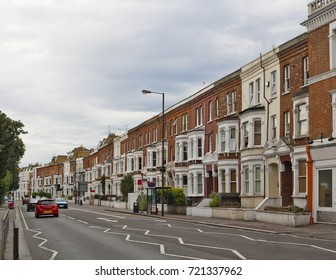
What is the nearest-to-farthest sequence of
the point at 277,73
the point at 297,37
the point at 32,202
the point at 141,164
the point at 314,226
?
the point at 314,226
the point at 297,37
the point at 277,73
the point at 32,202
the point at 141,164

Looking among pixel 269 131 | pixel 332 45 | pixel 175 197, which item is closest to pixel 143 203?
pixel 175 197

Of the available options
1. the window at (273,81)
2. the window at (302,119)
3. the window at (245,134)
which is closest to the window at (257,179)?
the window at (245,134)

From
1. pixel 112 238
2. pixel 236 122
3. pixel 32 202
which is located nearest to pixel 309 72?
pixel 236 122

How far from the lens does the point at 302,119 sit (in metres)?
31.7

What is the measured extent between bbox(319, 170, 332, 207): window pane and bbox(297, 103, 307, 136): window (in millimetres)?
3234

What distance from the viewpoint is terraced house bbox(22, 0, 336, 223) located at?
28906mm

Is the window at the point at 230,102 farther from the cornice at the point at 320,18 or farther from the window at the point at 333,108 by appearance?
the window at the point at 333,108

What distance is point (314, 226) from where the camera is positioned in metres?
27.5

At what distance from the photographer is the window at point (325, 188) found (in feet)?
93.1

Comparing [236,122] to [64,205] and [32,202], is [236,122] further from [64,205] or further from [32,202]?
[64,205]

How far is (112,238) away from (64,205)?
4730cm

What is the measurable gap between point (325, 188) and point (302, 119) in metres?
4.80

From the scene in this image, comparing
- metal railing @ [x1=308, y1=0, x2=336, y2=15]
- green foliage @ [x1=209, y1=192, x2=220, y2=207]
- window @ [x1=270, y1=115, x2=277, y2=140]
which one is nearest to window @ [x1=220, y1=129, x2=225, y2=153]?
green foliage @ [x1=209, y1=192, x2=220, y2=207]

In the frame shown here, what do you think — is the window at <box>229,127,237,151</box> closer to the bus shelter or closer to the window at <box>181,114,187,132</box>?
the bus shelter
